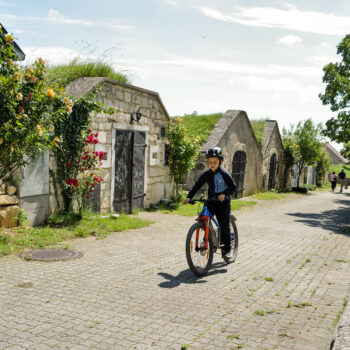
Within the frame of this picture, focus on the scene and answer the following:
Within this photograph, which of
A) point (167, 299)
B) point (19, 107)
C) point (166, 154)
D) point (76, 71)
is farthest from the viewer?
point (166, 154)

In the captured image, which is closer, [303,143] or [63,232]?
[63,232]

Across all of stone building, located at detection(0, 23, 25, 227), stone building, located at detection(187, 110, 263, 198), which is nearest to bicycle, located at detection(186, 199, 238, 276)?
stone building, located at detection(0, 23, 25, 227)

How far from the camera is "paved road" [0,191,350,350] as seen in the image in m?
3.75

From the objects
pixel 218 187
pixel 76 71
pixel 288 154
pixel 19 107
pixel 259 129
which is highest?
pixel 259 129

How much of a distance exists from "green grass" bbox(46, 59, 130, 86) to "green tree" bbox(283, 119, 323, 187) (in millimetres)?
17108

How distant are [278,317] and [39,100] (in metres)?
4.86

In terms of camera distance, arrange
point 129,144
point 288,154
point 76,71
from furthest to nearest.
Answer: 1. point 288,154
2. point 129,144
3. point 76,71

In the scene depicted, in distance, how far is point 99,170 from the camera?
9297mm

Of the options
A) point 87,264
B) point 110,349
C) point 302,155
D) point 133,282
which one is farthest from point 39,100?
point 302,155

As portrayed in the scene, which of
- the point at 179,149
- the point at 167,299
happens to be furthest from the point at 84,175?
the point at 167,299

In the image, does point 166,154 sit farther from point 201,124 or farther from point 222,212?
point 222,212

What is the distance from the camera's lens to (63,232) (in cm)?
786

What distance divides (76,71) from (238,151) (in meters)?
9.83

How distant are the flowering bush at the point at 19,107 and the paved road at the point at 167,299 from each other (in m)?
1.83
